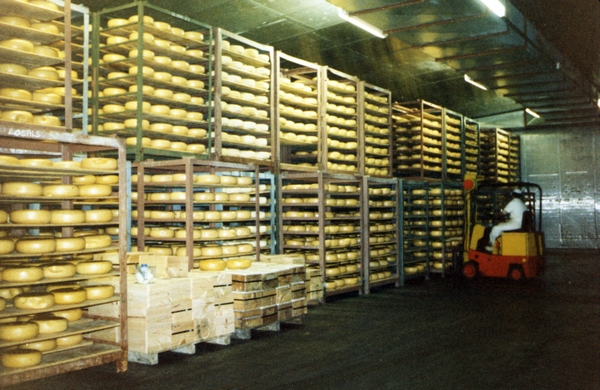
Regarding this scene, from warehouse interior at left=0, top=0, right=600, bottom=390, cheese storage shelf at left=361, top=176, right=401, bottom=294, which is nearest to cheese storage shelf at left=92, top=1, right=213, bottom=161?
warehouse interior at left=0, top=0, right=600, bottom=390

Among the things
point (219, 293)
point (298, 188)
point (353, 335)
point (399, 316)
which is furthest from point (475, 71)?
point (219, 293)

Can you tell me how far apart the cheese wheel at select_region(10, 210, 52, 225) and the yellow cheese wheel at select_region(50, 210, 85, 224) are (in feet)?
0.25

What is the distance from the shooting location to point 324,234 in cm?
998

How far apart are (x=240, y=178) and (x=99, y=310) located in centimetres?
329

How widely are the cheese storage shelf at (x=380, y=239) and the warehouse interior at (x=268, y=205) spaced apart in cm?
7

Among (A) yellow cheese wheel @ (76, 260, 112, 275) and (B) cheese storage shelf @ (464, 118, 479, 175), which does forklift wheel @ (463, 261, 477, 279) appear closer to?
(B) cheese storage shelf @ (464, 118, 479, 175)

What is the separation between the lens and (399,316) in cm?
862

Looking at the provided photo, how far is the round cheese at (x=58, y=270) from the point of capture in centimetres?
546

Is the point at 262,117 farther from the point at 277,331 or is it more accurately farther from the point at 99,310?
the point at 99,310

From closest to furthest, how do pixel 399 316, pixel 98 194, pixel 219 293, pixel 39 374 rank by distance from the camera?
pixel 39 374 → pixel 98 194 → pixel 219 293 → pixel 399 316

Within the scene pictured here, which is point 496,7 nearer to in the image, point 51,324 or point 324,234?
point 324,234

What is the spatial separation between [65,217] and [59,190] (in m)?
0.29

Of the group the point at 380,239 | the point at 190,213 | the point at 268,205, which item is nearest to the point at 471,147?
the point at 380,239

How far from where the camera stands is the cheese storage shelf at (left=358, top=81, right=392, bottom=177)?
12.1 m
